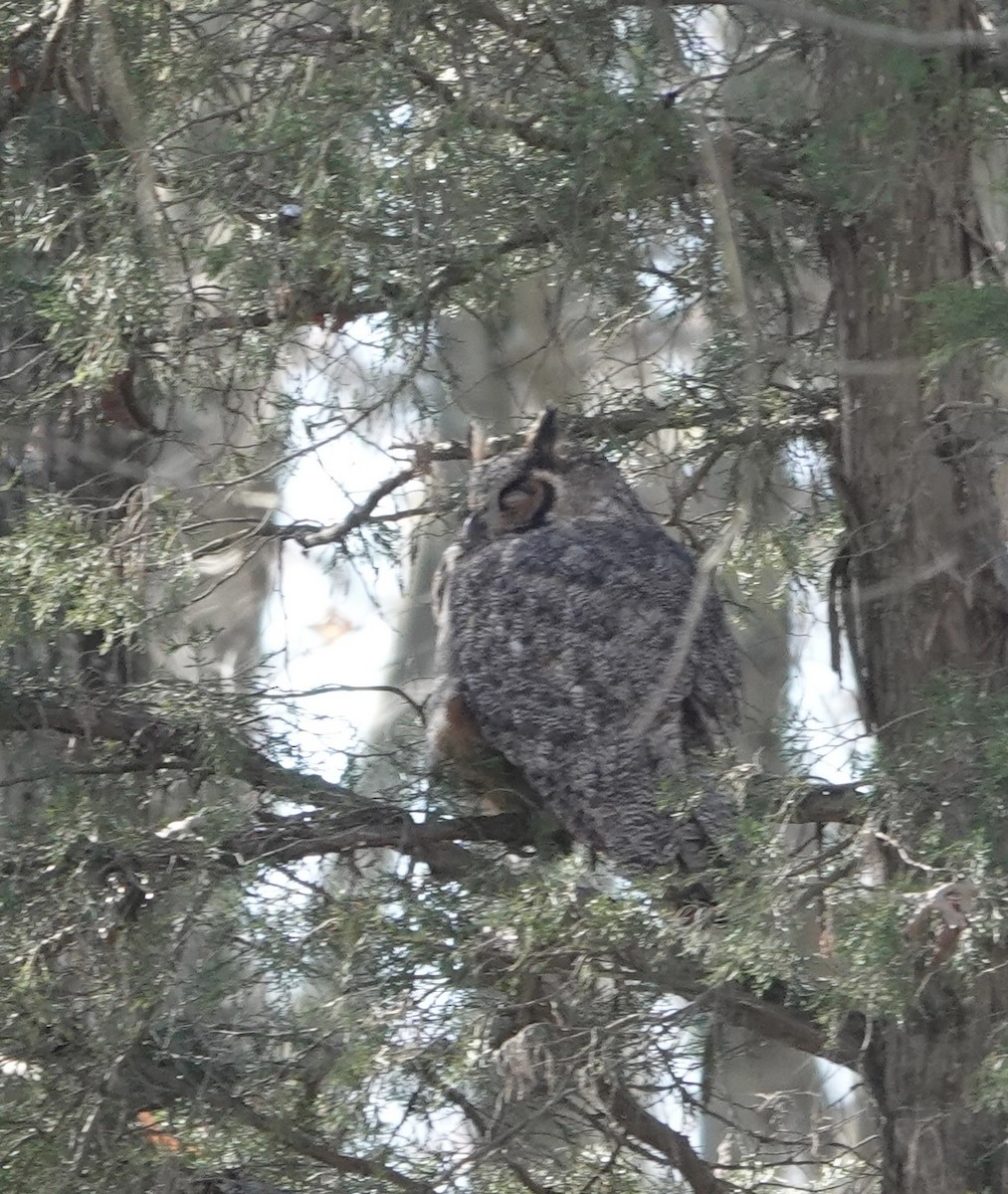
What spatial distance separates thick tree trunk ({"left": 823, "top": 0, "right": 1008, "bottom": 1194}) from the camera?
2770 millimetres

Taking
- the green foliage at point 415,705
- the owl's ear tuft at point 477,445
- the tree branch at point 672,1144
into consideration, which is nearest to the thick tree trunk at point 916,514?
the green foliage at point 415,705

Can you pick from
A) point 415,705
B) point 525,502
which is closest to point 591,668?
point 415,705

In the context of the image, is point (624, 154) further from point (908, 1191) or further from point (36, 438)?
point (908, 1191)

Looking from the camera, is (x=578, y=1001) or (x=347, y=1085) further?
(x=578, y=1001)

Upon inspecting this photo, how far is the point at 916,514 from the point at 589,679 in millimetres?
665

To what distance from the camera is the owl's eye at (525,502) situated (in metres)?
3.43

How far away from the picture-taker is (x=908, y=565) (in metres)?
3.02

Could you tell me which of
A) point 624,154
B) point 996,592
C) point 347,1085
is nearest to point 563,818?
point 347,1085

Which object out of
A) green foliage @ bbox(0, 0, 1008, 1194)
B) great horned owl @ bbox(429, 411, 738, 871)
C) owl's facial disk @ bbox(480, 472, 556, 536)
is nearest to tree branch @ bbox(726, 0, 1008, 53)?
green foliage @ bbox(0, 0, 1008, 1194)

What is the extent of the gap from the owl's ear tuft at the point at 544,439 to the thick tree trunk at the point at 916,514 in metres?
0.61

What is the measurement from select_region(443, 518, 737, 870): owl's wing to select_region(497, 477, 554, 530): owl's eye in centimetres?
15

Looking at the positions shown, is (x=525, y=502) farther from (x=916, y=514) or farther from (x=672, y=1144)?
(x=672, y=1144)

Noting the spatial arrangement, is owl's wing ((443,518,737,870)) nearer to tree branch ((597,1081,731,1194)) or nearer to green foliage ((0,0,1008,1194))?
green foliage ((0,0,1008,1194))

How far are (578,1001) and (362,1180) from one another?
0.46 meters
